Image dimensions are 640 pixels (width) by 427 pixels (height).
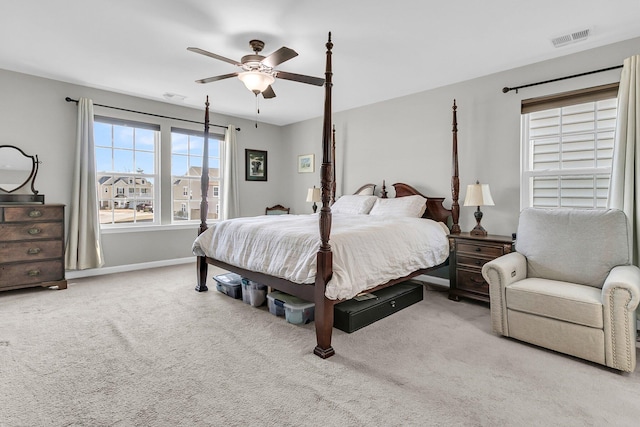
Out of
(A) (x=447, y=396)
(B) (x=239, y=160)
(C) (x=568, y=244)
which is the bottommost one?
(A) (x=447, y=396)

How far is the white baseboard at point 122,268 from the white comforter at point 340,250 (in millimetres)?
1800

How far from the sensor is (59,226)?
3.79 metres

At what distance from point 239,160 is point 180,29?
3.29 metres

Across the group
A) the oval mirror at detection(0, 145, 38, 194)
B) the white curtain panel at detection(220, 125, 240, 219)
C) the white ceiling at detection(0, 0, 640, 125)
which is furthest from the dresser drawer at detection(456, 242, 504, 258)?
the oval mirror at detection(0, 145, 38, 194)

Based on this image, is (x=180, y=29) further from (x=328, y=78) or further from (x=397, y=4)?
(x=397, y=4)

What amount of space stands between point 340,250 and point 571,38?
9.54 ft

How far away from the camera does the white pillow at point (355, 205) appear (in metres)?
4.61

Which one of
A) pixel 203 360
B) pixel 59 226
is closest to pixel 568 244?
pixel 203 360

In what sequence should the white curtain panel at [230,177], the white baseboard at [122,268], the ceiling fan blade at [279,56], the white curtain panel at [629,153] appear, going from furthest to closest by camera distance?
1. the white curtain panel at [230,177]
2. the white baseboard at [122,268]
3. the white curtain panel at [629,153]
4. the ceiling fan blade at [279,56]

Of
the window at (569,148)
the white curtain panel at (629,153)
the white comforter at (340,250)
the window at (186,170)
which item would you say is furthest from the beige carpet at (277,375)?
the window at (186,170)

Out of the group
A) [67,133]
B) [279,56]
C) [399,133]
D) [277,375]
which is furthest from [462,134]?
[67,133]

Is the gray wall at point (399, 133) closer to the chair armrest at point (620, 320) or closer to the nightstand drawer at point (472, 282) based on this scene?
the nightstand drawer at point (472, 282)

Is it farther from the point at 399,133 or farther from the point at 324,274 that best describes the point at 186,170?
the point at 324,274

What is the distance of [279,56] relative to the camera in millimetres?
2707
